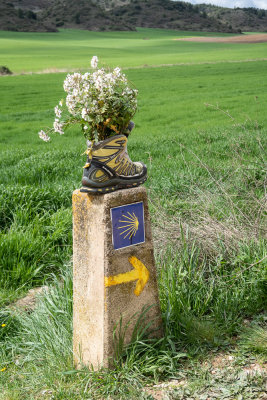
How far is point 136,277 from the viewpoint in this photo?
3.13m

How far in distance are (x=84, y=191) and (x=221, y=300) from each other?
1.41 metres

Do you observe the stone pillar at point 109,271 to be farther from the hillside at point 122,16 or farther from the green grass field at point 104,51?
the hillside at point 122,16

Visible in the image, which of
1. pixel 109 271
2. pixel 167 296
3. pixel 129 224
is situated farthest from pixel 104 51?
pixel 109 271

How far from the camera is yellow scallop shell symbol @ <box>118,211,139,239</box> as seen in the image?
3.04m

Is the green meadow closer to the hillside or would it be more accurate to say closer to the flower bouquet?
the flower bouquet

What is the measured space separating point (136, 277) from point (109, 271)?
245 millimetres

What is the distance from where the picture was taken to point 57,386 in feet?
9.68

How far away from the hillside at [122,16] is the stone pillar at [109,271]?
3330 inches

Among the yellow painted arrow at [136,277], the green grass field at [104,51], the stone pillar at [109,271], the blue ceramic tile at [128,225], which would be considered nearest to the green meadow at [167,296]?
the stone pillar at [109,271]

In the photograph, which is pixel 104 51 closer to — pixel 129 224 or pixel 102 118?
pixel 102 118

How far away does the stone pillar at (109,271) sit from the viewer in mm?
2980

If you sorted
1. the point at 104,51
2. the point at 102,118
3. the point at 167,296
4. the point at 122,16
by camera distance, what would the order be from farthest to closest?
the point at 122,16, the point at 104,51, the point at 167,296, the point at 102,118

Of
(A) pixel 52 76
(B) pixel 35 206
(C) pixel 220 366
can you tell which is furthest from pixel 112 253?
(A) pixel 52 76

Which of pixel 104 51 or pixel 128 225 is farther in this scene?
pixel 104 51
